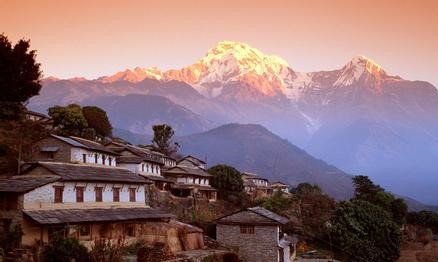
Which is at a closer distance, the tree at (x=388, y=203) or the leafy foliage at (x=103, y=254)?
the leafy foliage at (x=103, y=254)

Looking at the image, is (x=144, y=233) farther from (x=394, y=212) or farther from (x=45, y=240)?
(x=394, y=212)

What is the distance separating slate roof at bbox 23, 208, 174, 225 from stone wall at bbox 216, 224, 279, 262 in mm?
6740

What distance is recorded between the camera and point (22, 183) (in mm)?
36125

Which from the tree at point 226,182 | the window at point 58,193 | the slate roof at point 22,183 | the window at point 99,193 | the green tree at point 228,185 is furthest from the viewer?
the tree at point 226,182

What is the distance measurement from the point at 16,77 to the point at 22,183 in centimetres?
2305

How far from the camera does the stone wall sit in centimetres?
4775

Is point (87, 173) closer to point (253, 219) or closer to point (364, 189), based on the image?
point (253, 219)

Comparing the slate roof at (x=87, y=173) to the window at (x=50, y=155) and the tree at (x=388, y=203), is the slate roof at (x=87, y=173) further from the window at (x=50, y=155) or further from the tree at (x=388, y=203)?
the tree at (x=388, y=203)

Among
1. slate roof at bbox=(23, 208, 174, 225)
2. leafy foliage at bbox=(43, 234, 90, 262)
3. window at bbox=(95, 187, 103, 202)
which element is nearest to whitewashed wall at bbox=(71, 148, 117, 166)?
window at bbox=(95, 187, 103, 202)

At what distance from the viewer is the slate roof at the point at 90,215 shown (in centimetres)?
3434

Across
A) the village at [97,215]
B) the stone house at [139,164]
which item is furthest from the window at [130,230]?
the stone house at [139,164]

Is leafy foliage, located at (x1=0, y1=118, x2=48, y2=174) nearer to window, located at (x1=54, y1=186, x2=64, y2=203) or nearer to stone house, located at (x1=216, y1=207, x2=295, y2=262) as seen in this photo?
window, located at (x1=54, y1=186, x2=64, y2=203)

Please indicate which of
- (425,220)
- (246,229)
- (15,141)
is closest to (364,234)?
(246,229)

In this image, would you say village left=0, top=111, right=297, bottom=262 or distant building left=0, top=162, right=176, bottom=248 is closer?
distant building left=0, top=162, right=176, bottom=248
